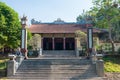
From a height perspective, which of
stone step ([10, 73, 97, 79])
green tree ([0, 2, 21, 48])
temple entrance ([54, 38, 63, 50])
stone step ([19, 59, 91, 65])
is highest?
green tree ([0, 2, 21, 48])

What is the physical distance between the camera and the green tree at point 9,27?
2402cm

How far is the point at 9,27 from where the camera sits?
24688 mm

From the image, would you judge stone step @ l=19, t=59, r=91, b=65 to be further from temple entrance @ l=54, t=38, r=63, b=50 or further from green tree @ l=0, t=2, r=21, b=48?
temple entrance @ l=54, t=38, r=63, b=50

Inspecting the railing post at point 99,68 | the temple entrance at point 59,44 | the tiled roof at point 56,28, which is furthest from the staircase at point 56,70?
the temple entrance at point 59,44

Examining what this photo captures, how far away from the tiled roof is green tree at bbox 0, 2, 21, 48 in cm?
524

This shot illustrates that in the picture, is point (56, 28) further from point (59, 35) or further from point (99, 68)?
point (99, 68)

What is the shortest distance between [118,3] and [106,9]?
1376mm

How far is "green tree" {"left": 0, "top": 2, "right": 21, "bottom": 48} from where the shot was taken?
2402 centimetres

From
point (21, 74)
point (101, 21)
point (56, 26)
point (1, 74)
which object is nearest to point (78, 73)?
point (21, 74)

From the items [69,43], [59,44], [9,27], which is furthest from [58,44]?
[9,27]

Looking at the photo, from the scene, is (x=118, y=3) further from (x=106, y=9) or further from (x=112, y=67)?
(x=112, y=67)

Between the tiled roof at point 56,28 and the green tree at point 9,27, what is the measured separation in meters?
5.24

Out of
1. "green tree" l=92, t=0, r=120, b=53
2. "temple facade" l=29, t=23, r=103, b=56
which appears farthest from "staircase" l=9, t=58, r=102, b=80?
"temple facade" l=29, t=23, r=103, b=56

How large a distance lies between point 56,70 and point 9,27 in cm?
1086
